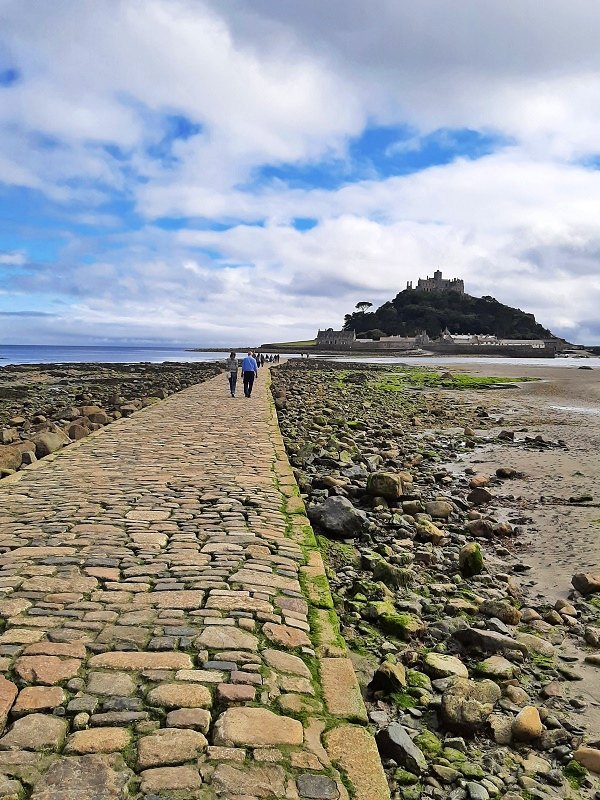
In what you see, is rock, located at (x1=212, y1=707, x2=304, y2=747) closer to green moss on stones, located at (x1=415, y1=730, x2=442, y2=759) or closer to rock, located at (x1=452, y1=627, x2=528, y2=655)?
green moss on stones, located at (x1=415, y1=730, x2=442, y2=759)

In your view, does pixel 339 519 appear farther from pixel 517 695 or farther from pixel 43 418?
pixel 43 418

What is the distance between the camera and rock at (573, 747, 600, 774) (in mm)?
3191

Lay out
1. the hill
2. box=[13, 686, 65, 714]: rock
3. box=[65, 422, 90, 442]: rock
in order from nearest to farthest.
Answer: box=[13, 686, 65, 714]: rock, box=[65, 422, 90, 442]: rock, the hill

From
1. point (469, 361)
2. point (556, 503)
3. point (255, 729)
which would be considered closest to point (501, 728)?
point (255, 729)

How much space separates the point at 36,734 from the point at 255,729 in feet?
3.06

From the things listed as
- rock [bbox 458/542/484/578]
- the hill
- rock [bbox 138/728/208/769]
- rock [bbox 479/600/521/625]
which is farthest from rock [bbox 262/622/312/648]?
the hill

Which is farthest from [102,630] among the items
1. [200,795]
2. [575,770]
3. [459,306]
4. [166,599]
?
[459,306]

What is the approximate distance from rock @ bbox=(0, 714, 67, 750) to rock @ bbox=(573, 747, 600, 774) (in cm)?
250

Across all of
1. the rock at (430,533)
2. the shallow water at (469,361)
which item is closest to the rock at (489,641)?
the rock at (430,533)

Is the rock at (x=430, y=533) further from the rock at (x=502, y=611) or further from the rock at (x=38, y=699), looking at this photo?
the rock at (x=38, y=699)

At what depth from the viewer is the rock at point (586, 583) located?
5684 mm

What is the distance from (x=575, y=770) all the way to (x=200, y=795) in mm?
1947

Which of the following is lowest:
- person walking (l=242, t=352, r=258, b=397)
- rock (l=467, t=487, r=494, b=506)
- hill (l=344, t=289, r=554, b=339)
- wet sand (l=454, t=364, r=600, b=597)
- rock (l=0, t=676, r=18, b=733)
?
wet sand (l=454, t=364, r=600, b=597)

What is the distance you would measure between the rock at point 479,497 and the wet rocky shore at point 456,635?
0.02m
